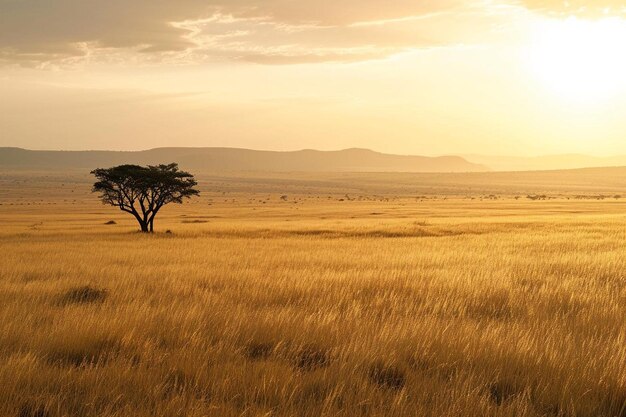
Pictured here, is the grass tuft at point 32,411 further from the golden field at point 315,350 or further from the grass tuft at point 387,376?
the grass tuft at point 387,376

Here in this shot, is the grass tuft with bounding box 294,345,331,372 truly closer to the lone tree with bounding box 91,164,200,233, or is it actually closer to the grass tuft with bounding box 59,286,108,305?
the grass tuft with bounding box 59,286,108,305

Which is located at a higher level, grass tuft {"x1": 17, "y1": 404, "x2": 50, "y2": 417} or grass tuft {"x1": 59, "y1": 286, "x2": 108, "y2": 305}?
grass tuft {"x1": 17, "y1": 404, "x2": 50, "y2": 417}

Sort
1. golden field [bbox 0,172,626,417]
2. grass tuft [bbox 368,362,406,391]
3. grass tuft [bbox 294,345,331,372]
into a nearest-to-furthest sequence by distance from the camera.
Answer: golden field [bbox 0,172,626,417], grass tuft [bbox 368,362,406,391], grass tuft [bbox 294,345,331,372]

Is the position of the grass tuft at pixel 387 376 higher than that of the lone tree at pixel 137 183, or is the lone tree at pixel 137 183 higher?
the lone tree at pixel 137 183

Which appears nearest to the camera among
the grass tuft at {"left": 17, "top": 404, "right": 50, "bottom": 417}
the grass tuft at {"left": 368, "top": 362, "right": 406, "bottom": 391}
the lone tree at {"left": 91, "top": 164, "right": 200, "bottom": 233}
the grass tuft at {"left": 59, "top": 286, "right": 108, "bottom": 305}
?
the grass tuft at {"left": 17, "top": 404, "right": 50, "bottom": 417}

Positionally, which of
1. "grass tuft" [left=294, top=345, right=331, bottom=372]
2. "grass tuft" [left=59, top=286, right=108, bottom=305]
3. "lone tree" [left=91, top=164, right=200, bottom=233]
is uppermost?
"lone tree" [left=91, top=164, right=200, bottom=233]

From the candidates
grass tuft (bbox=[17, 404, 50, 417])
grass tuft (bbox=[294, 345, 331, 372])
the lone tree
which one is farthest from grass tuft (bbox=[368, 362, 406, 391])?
the lone tree

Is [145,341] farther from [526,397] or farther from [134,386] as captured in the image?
[526,397]

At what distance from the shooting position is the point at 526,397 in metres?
5.01

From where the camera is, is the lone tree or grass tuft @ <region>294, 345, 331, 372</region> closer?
grass tuft @ <region>294, 345, 331, 372</region>

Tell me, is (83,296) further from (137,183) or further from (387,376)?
(137,183)

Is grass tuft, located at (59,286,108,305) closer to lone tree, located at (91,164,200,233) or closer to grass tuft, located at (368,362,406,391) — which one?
grass tuft, located at (368,362,406,391)

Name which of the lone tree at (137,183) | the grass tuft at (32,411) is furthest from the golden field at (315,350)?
the lone tree at (137,183)

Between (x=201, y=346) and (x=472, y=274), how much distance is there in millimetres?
9562
